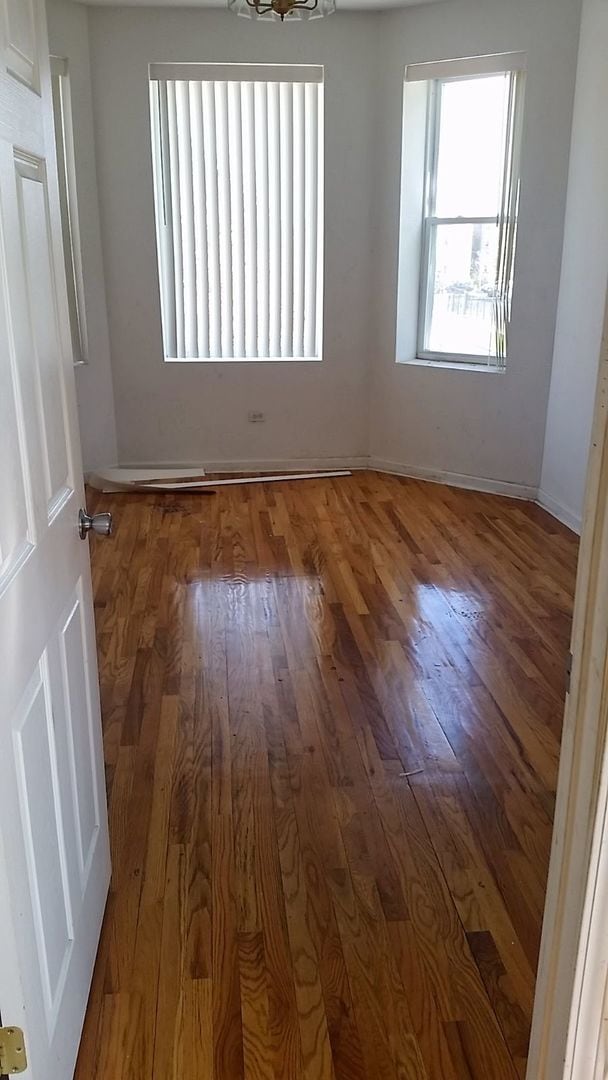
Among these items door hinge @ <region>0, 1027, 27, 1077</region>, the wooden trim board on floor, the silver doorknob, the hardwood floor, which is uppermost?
the silver doorknob

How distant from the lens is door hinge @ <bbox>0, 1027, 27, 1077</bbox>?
1.22 metres

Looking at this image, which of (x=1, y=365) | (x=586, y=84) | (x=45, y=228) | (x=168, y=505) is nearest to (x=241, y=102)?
(x=586, y=84)

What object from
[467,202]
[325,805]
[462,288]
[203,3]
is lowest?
[325,805]

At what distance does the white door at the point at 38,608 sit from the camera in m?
1.16

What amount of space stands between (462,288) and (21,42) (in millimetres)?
4262

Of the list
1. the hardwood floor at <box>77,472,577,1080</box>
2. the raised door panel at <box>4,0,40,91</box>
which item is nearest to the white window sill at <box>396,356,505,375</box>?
the hardwood floor at <box>77,472,577,1080</box>

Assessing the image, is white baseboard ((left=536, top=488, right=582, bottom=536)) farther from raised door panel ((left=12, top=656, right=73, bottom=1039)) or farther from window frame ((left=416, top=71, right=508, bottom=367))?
raised door panel ((left=12, top=656, right=73, bottom=1039))

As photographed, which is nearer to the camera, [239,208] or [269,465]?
[239,208]

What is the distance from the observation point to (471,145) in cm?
495

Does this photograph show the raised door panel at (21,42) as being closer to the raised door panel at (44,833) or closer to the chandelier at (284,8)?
the raised door panel at (44,833)

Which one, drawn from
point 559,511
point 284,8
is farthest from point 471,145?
point 284,8

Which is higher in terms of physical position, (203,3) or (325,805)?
(203,3)

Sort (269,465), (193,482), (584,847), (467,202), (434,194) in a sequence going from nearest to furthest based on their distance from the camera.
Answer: (584,847) → (467,202) → (434,194) → (193,482) → (269,465)

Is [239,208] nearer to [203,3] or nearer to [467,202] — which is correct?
[203,3]
